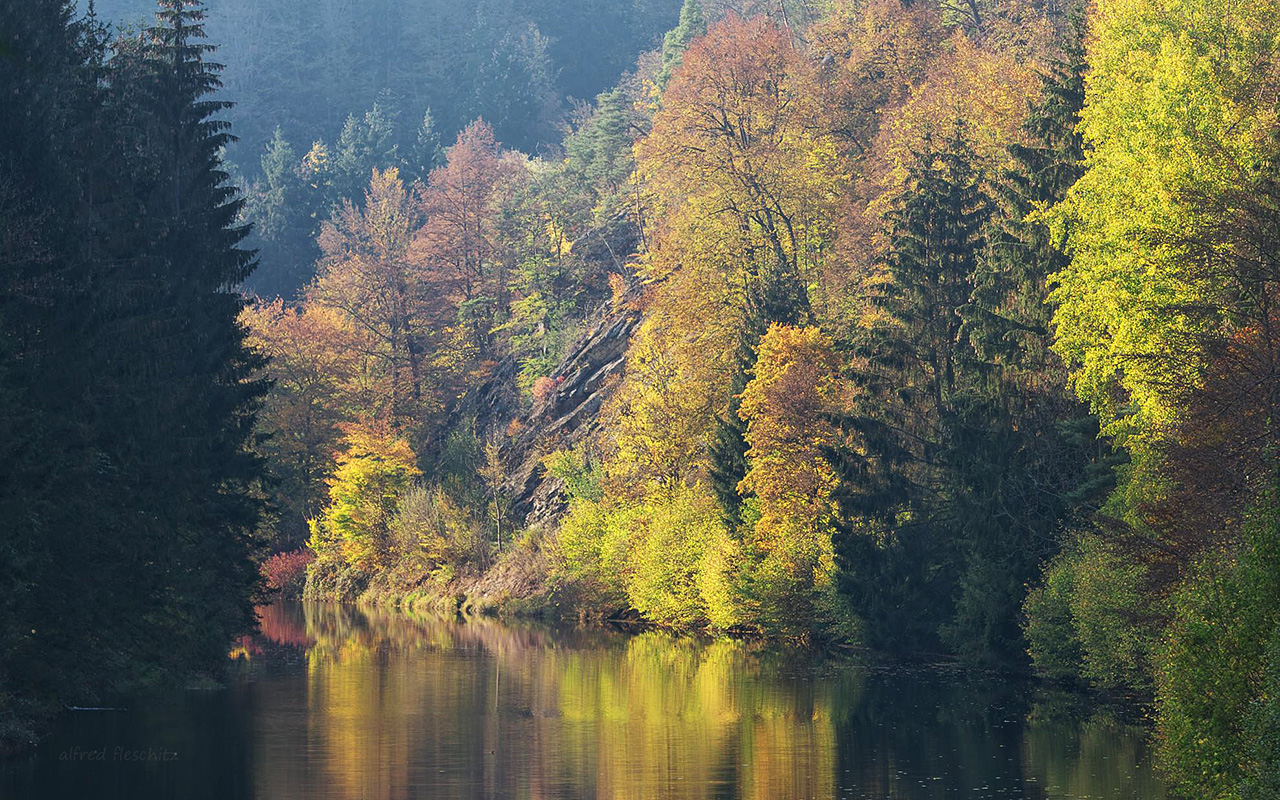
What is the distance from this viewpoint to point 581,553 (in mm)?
72250

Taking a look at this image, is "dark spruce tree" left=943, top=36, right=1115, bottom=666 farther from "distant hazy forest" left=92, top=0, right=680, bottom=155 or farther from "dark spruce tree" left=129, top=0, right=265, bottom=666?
"distant hazy forest" left=92, top=0, right=680, bottom=155

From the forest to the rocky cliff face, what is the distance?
0.36 metres

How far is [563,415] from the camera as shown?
9231cm

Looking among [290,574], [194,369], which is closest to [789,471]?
[194,369]

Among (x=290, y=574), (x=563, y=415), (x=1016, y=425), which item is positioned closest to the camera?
(x=1016, y=425)

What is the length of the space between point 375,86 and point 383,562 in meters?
85.1

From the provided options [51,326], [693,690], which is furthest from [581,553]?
[51,326]

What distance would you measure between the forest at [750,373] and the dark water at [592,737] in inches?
79.0

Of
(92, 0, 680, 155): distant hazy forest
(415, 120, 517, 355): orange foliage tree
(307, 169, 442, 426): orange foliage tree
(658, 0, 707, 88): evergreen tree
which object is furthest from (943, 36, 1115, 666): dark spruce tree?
(92, 0, 680, 155): distant hazy forest

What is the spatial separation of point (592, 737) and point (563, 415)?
57803mm

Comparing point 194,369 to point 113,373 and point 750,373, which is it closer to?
point 113,373

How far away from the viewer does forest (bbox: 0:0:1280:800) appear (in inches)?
1214

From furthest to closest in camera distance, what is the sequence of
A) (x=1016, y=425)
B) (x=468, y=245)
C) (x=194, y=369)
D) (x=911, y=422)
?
(x=468, y=245) < (x=911, y=422) < (x=1016, y=425) < (x=194, y=369)

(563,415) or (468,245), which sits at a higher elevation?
(468,245)
